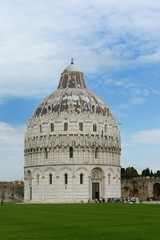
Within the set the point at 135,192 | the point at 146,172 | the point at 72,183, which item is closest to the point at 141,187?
the point at 135,192

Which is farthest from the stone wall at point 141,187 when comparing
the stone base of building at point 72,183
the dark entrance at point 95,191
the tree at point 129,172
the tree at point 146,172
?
the tree at point 146,172

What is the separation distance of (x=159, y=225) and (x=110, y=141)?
3129 inches

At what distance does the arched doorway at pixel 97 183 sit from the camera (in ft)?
353

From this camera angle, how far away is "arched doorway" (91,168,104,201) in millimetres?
107500

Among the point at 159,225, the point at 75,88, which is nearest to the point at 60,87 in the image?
the point at 75,88

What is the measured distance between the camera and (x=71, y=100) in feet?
362

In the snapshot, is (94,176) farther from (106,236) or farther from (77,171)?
(106,236)

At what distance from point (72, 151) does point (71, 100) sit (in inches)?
435

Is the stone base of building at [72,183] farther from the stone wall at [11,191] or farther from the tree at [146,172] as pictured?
the tree at [146,172]

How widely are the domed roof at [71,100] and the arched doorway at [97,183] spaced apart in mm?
12147

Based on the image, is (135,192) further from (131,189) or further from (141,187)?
(141,187)

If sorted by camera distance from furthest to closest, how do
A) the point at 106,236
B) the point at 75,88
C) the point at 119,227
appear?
1. the point at 75,88
2. the point at 119,227
3. the point at 106,236

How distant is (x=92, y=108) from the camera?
110062 millimetres

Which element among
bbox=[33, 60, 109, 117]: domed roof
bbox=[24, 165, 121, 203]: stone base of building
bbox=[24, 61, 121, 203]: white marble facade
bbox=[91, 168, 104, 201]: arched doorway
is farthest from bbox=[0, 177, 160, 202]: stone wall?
bbox=[33, 60, 109, 117]: domed roof
